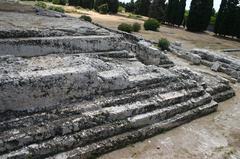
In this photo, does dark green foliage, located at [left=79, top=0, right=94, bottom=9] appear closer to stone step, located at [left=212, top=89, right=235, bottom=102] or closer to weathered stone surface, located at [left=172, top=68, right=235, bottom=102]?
weathered stone surface, located at [left=172, top=68, right=235, bottom=102]

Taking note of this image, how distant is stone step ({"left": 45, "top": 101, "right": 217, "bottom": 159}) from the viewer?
227 inches

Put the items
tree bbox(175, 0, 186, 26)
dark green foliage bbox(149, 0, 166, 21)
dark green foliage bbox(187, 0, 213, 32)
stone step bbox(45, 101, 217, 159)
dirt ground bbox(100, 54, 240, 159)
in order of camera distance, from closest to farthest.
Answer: stone step bbox(45, 101, 217, 159) < dirt ground bbox(100, 54, 240, 159) < dark green foliage bbox(187, 0, 213, 32) < tree bbox(175, 0, 186, 26) < dark green foliage bbox(149, 0, 166, 21)

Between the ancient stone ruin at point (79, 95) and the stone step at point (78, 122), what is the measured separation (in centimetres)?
2

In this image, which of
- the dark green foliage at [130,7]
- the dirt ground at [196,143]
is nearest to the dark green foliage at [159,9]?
the dark green foliage at [130,7]

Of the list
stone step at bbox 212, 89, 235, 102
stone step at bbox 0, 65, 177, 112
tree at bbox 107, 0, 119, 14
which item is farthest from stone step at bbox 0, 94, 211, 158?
tree at bbox 107, 0, 119, 14

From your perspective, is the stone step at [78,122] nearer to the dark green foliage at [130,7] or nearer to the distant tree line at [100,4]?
the distant tree line at [100,4]

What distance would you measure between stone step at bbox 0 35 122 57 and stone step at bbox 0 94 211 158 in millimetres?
2829

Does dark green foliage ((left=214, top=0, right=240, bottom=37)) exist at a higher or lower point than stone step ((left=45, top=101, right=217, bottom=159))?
higher

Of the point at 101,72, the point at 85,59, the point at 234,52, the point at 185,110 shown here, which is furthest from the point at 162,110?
the point at 234,52

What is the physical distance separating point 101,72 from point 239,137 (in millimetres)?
3612

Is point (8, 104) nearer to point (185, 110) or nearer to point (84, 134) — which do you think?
point (84, 134)

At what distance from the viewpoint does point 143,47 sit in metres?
10.6

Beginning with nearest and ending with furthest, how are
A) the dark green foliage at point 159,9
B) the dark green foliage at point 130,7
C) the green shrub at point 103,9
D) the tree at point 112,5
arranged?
the dark green foliage at point 159,9 < the green shrub at point 103,9 < the tree at point 112,5 < the dark green foliage at point 130,7

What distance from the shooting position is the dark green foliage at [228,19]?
25375 mm
